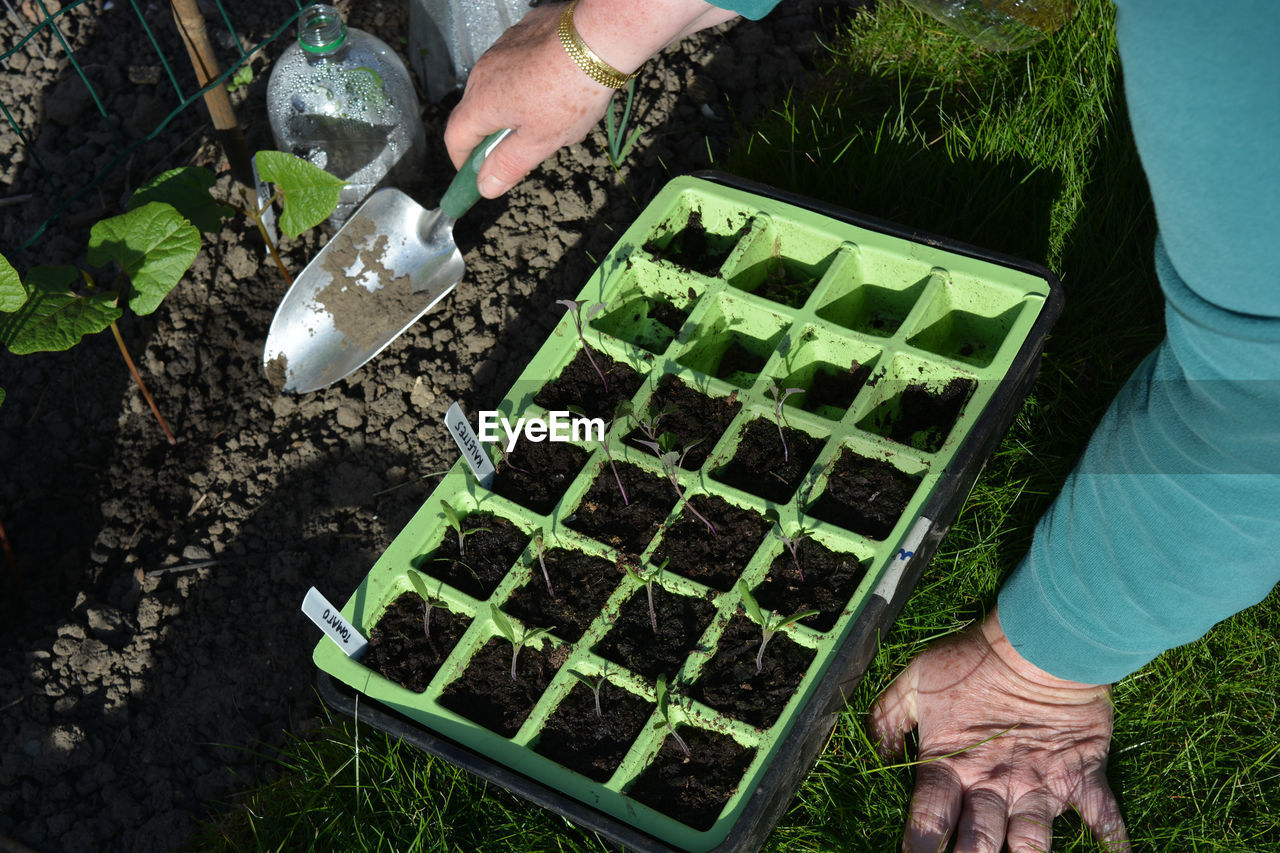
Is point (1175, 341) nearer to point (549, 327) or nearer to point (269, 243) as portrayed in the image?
point (549, 327)

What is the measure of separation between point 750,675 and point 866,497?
318 millimetres

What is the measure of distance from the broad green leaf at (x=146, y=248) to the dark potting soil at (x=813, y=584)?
1045 mm

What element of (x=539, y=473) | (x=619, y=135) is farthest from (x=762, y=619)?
(x=619, y=135)

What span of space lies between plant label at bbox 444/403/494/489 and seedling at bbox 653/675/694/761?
41cm

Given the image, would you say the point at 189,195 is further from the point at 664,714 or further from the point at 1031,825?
the point at 1031,825

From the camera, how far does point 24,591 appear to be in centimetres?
186

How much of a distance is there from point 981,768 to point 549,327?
1102 mm

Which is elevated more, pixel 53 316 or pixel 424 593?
pixel 53 316

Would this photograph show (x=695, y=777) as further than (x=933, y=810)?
No

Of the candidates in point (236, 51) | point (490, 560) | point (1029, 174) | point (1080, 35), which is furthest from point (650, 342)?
point (236, 51)

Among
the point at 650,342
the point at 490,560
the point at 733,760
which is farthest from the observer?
the point at 650,342

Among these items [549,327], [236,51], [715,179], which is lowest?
[549,327]

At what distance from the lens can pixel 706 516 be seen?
1.58 metres

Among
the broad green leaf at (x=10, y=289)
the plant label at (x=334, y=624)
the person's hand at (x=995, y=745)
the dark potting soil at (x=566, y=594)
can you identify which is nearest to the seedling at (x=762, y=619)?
the dark potting soil at (x=566, y=594)
